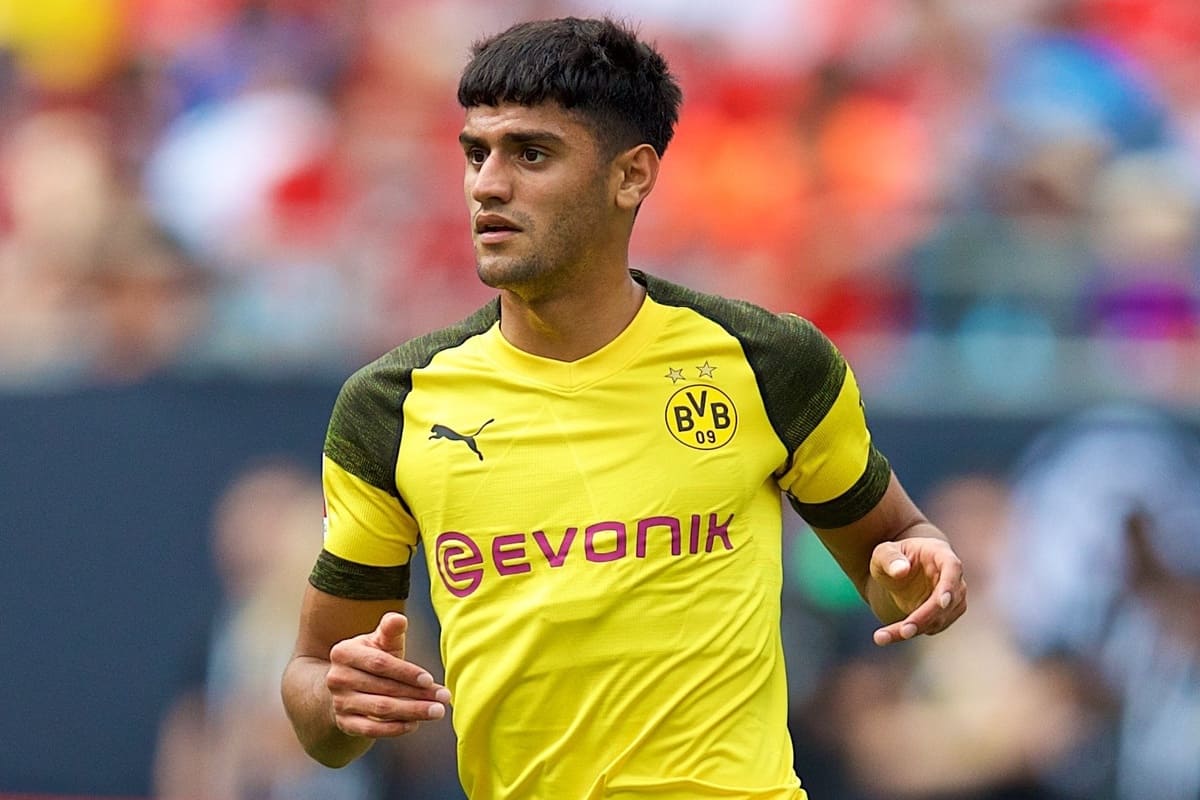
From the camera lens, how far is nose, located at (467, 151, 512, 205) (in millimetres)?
4277

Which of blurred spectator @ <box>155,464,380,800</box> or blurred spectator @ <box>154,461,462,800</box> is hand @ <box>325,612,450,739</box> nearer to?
blurred spectator @ <box>154,461,462,800</box>

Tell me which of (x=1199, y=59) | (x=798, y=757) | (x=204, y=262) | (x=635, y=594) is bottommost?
(x=798, y=757)

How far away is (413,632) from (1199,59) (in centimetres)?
483

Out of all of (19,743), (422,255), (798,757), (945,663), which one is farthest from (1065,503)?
(19,743)

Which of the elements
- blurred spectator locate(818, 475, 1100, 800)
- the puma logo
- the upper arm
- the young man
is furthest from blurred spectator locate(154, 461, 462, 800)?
the puma logo

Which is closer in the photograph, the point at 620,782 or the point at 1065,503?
the point at 620,782

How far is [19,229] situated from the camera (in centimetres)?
958

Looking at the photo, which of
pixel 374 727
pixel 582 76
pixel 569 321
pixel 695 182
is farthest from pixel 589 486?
pixel 695 182

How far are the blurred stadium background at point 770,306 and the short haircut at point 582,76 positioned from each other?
133 inches

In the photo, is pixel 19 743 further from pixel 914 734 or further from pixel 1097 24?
pixel 1097 24

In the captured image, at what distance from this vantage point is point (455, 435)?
14.4ft

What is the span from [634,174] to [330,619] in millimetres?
1256

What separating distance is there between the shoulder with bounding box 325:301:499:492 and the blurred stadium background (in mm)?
3400

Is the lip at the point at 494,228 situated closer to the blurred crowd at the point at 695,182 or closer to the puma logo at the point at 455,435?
the puma logo at the point at 455,435
